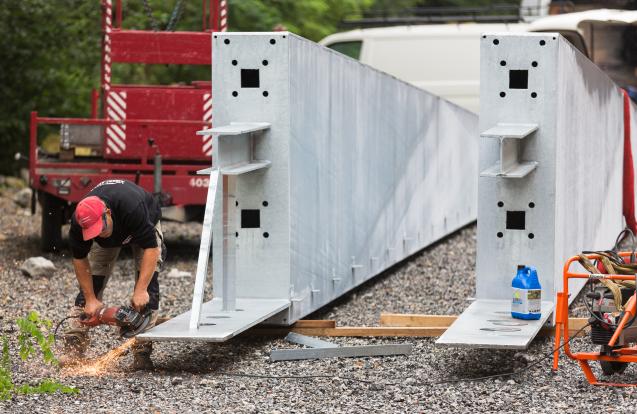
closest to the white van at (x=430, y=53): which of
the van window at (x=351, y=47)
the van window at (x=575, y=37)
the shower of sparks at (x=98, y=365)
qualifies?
the van window at (x=351, y=47)

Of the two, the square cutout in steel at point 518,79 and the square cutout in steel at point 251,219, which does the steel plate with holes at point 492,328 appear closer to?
the square cutout in steel at point 518,79

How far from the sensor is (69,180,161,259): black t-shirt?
854 cm

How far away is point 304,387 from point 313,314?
3125 millimetres

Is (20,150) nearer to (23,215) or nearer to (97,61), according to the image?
(97,61)

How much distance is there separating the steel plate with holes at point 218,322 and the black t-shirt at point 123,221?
61cm

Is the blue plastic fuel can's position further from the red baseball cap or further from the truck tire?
the truck tire

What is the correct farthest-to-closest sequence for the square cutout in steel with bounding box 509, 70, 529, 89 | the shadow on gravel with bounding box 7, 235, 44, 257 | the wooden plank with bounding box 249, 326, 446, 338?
1. the shadow on gravel with bounding box 7, 235, 44, 257
2. the wooden plank with bounding box 249, 326, 446, 338
3. the square cutout in steel with bounding box 509, 70, 529, 89

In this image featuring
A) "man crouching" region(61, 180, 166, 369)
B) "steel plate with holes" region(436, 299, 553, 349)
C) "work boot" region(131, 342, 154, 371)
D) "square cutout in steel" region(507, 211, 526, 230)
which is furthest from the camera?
"square cutout in steel" region(507, 211, 526, 230)

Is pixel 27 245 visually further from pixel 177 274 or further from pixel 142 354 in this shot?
pixel 142 354

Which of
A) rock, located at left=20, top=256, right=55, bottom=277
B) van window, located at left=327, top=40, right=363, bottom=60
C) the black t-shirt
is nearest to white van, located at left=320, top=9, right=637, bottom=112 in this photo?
van window, located at left=327, top=40, right=363, bottom=60

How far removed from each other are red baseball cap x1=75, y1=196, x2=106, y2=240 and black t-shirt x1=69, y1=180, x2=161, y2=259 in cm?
14

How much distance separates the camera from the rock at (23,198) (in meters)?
22.1

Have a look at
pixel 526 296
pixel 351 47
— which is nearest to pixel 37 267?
pixel 526 296

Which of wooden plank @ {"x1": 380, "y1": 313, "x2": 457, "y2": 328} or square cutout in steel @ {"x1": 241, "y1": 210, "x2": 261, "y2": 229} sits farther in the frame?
wooden plank @ {"x1": 380, "y1": 313, "x2": 457, "y2": 328}
